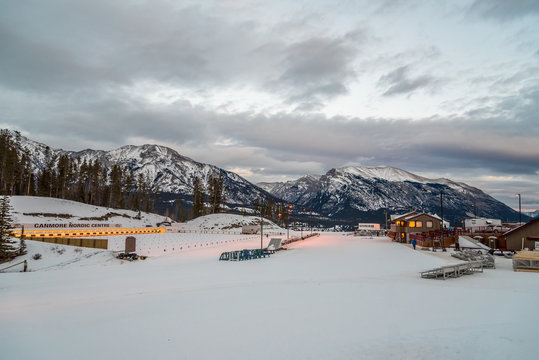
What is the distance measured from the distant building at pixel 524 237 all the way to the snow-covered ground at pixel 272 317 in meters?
24.2

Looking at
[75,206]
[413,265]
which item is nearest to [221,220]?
[75,206]

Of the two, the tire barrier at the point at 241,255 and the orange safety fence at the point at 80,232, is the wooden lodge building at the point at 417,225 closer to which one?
the tire barrier at the point at 241,255

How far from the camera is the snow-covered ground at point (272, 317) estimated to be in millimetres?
10531

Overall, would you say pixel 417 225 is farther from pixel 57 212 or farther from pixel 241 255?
pixel 57 212

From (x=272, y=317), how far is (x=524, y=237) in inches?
1882

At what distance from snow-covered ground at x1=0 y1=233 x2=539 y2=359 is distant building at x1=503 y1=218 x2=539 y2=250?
2419 centimetres

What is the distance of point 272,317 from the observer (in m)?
13.8

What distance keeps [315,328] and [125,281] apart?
694 inches

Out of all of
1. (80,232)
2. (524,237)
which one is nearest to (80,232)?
(80,232)

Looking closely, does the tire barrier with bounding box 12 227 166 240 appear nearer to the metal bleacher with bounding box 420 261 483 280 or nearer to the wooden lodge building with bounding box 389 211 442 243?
the metal bleacher with bounding box 420 261 483 280

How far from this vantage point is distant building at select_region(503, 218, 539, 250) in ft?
144

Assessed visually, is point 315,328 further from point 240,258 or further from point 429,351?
point 240,258

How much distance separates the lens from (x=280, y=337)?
11531 mm

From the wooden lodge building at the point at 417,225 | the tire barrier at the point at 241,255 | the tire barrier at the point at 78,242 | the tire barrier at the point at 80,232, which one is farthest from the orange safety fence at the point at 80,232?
the wooden lodge building at the point at 417,225
